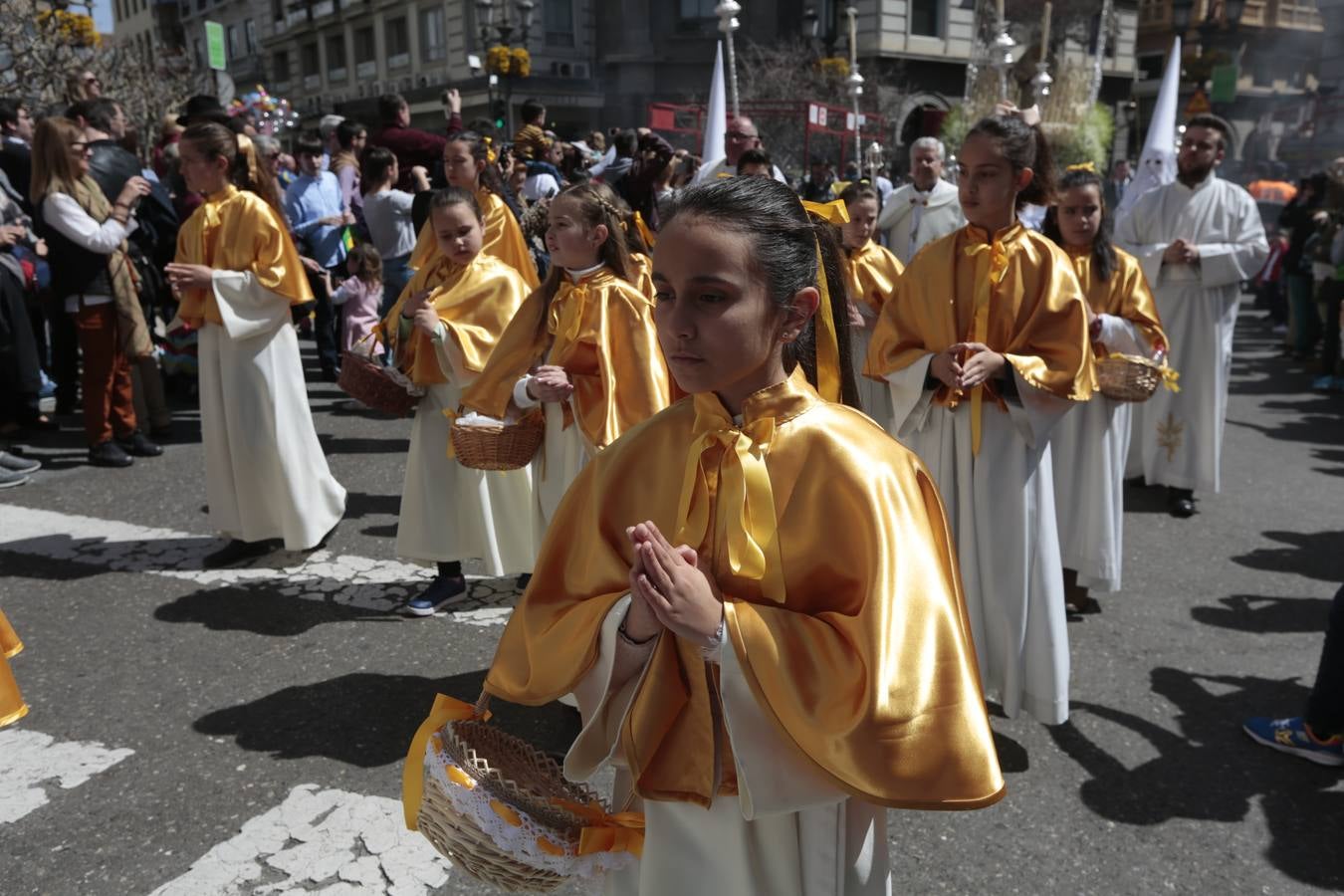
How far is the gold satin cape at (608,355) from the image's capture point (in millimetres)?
3645

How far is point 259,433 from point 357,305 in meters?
4.41

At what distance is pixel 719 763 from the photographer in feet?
5.92

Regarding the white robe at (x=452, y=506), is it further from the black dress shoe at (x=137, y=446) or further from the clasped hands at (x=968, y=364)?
the black dress shoe at (x=137, y=446)

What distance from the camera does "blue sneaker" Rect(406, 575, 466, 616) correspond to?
4.76 metres

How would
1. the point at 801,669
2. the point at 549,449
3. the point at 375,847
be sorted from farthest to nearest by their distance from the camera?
the point at 549,449, the point at 375,847, the point at 801,669

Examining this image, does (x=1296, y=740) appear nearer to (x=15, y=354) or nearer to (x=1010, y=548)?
(x=1010, y=548)

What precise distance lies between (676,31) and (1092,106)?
2283 centimetres

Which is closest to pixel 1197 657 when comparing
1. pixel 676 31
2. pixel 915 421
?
pixel 915 421

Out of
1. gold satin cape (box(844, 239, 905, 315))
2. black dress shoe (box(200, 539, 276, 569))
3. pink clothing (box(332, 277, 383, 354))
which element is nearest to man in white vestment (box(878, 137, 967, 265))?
gold satin cape (box(844, 239, 905, 315))

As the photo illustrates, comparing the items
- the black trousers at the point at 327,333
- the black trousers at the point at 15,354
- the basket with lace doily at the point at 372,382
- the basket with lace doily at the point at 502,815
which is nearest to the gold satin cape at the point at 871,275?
the basket with lace doily at the point at 372,382

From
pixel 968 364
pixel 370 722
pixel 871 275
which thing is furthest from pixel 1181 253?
pixel 370 722

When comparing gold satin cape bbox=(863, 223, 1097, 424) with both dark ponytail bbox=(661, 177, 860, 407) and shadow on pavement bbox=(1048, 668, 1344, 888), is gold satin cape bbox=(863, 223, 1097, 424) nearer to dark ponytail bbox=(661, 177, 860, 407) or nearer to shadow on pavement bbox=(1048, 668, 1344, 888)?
shadow on pavement bbox=(1048, 668, 1344, 888)

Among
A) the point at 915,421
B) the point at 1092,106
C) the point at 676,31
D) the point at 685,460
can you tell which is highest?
the point at 676,31

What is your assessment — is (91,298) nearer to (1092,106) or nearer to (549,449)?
(549,449)
